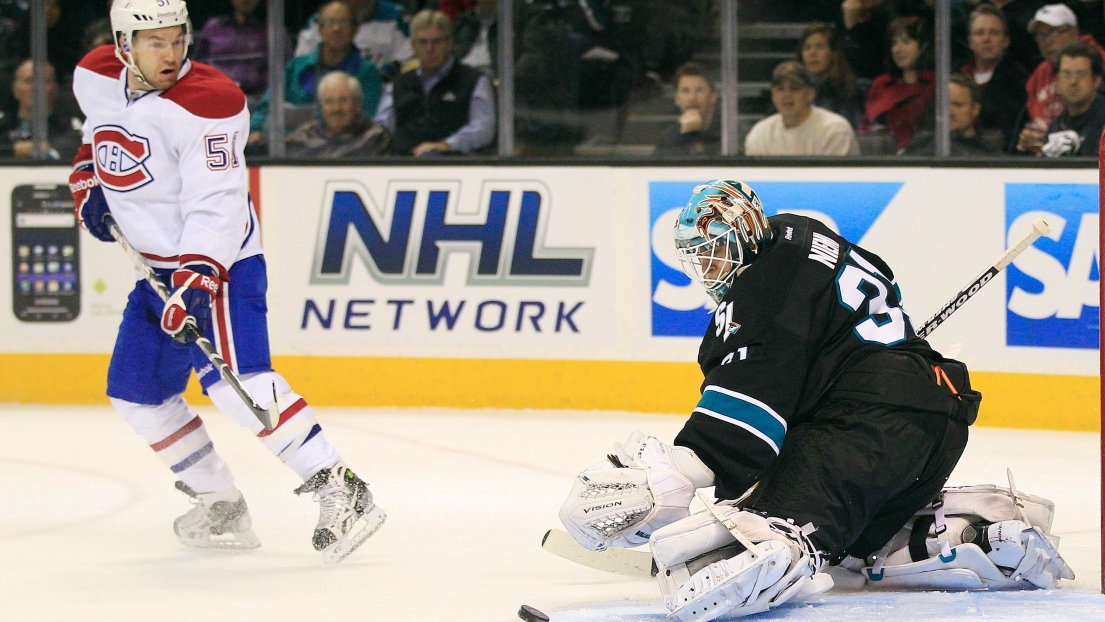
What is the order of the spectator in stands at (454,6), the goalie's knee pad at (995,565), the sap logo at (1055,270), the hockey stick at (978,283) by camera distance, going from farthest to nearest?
1. the spectator in stands at (454,6)
2. the sap logo at (1055,270)
3. the hockey stick at (978,283)
4. the goalie's knee pad at (995,565)

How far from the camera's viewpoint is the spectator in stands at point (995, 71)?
5027 millimetres

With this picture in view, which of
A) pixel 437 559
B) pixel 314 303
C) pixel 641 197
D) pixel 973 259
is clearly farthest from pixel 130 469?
pixel 973 259

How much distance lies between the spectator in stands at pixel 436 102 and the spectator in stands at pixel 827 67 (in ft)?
3.85

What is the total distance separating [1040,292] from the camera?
15.8 ft

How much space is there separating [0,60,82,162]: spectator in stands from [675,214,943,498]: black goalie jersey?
148 inches

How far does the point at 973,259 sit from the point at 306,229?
2.39 meters

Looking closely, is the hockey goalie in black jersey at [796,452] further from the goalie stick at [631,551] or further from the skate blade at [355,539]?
the skate blade at [355,539]

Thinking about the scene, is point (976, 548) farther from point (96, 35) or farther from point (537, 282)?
point (96, 35)

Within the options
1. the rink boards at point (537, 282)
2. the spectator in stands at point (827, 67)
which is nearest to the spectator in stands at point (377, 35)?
the rink boards at point (537, 282)

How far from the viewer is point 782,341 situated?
2.67 m

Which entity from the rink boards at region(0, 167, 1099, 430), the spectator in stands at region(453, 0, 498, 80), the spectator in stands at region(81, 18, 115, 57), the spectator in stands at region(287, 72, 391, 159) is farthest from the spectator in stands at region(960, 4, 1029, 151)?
the spectator in stands at region(81, 18, 115, 57)

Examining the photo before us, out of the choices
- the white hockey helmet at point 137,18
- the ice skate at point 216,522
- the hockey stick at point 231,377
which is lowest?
the ice skate at point 216,522

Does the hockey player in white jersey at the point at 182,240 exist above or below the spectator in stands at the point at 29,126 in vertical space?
below

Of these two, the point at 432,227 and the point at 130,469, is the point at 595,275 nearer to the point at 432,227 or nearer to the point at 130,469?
the point at 432,227
